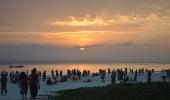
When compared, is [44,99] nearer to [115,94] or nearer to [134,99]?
[115,94]

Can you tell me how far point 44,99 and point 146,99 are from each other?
354 inches

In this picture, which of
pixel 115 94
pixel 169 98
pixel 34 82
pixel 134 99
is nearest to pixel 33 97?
pixel 34 82

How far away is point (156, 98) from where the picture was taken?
2106cm

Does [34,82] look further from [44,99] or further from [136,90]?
[136,90]

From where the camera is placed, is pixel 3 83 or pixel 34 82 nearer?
pixel 34 82

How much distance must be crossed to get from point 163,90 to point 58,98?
7398mm

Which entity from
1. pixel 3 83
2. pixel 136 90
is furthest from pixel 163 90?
pixel 3 83

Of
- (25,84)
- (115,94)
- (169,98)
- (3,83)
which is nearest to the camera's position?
(169,98)

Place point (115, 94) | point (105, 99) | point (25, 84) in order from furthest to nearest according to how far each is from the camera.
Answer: point (25, 84)
point (115, 94)
point (105, 99)

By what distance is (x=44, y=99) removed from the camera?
2755 centimetres

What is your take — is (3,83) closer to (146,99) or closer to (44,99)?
(44,99)

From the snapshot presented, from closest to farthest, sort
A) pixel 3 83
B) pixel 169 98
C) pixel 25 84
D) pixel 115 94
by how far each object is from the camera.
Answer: pixel 169 98 → pixel 115 94 → pixel 25 84 → pixel 3 83

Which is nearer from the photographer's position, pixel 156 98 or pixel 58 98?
pixel 156 98

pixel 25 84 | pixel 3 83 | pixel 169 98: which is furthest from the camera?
pixel 3 83
